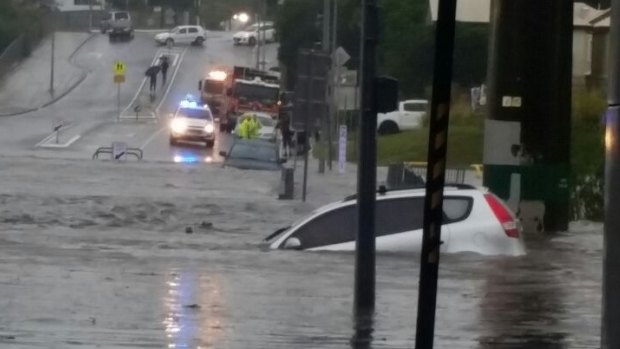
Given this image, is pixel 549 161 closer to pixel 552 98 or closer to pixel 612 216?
pixel 552 98

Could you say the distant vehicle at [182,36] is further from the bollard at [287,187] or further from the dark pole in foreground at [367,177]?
the dark pole in foreground at [367,177]

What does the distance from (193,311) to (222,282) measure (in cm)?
276

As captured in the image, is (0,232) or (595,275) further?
(0,232)

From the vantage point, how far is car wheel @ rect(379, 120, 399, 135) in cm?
6675

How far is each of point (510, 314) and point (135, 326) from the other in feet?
11.5

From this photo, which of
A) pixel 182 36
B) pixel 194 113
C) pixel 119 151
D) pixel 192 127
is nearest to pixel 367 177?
pixel 119 151

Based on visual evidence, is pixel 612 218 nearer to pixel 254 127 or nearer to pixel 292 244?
pixel 292 244

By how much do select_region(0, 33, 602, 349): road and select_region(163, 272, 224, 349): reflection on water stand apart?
0.06 feet

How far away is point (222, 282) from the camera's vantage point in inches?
632

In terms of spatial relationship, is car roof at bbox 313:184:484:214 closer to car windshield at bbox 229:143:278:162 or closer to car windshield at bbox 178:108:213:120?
car windshield at bbox 229:143:278:162

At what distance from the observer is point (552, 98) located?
25.2m

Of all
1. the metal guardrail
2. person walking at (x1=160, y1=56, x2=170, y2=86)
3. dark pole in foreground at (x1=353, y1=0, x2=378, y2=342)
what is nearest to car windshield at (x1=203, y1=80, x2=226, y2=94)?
person walking at (x1=160, y1=56, x2=170, y2=86)

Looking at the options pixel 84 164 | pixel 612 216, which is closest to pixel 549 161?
pixel 612 216

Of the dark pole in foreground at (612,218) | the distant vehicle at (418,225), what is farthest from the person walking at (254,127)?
the dark pole in foreground at (612,218)
